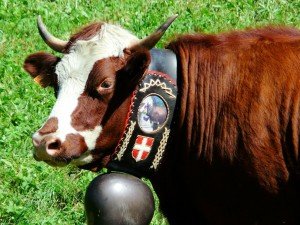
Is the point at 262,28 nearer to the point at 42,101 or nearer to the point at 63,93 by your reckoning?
the point at 63,93

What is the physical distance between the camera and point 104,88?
6.19 meters

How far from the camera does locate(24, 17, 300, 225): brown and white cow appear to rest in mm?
6148

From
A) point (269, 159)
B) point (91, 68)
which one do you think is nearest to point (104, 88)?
point (91, 68)

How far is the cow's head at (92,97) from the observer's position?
616 centimetres

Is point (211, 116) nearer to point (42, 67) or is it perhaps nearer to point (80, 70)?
point (80, 70)

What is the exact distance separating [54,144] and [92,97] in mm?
397

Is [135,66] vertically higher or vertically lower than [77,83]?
higher

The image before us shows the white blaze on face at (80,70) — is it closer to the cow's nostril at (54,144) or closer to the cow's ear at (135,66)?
the cow's nostril at (54,144)

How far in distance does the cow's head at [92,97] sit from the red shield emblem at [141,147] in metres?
0.13

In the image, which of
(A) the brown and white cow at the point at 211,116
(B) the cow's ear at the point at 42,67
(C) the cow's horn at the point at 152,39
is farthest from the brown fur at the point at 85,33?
(C) the cow's horn at the point at 152,39

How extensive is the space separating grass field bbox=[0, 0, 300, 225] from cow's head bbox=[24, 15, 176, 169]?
747 mm

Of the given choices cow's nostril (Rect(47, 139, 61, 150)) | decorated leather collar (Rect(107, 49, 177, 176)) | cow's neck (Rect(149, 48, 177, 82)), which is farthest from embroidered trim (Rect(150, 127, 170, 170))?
cow's nostril (Rect(47, 139, 61, 150))

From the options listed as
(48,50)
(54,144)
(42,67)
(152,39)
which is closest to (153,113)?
(152,39)

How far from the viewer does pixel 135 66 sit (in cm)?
621
